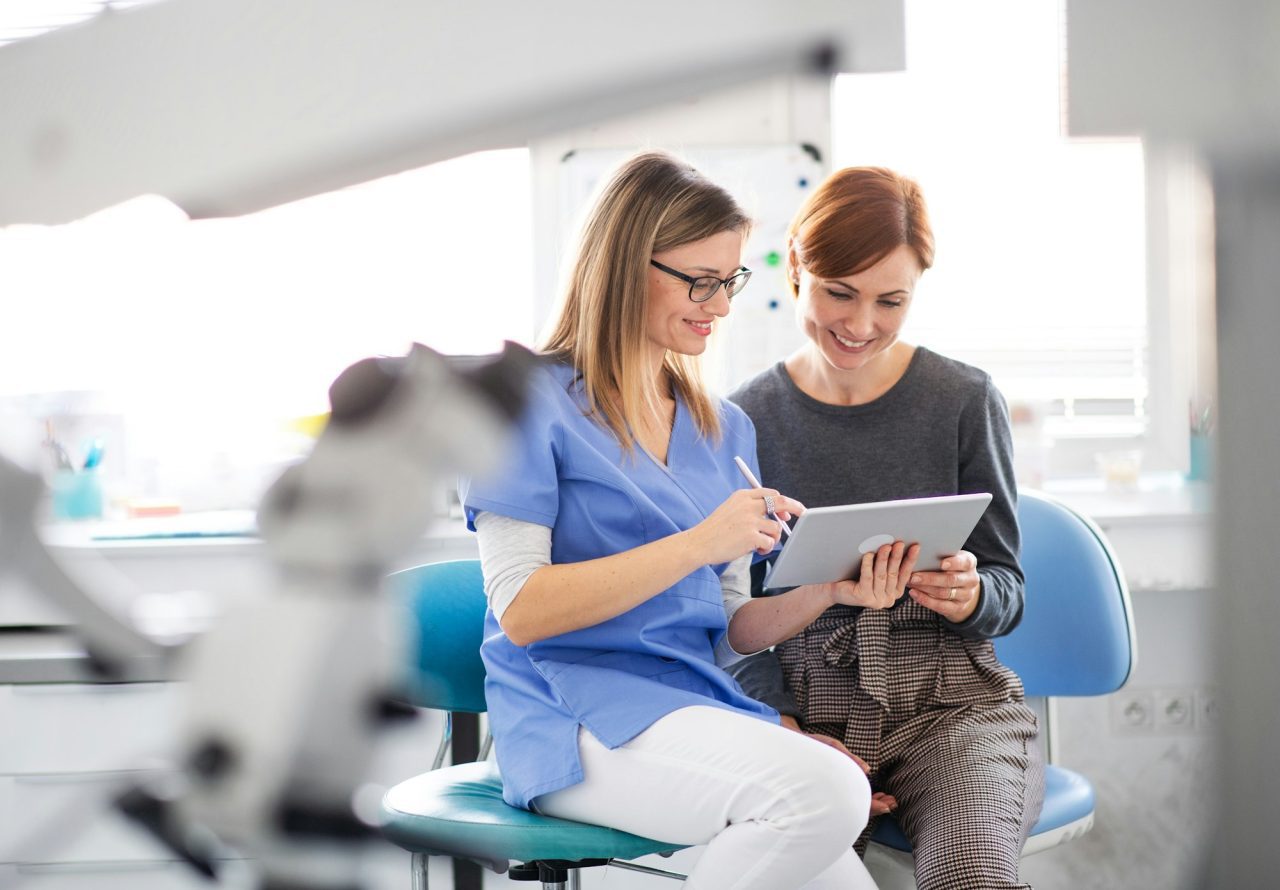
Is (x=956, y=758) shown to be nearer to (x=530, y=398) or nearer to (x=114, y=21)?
(x=530, y=398)

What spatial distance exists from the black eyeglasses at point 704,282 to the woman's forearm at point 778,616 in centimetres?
36

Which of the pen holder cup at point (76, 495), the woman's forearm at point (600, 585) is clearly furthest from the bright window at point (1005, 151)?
the woman's forearm at point (600, 585)

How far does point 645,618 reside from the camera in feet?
3.93

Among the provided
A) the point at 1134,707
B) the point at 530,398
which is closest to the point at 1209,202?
the point at 530,398

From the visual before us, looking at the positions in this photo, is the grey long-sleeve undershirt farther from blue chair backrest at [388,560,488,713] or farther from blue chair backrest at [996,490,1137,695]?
blue chair backrest at [996,490,1137,695]

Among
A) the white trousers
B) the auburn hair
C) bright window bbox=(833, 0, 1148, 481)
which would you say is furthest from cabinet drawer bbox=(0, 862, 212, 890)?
the auburn hair

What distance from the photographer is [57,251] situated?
1.14 ft

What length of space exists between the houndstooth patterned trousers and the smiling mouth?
32cm

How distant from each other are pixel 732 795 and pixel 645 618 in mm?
185

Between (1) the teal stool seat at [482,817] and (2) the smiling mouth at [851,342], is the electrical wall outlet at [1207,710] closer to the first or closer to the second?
(1) the teal stool seat at [482,817]

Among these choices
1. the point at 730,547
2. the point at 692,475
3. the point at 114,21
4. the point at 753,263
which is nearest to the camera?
the point at 114,21

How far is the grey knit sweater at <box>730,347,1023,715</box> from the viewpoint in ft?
4.99

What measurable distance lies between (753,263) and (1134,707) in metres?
1.00

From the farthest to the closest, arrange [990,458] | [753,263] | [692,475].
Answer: [753,263] → [990,458] → [692,475]
